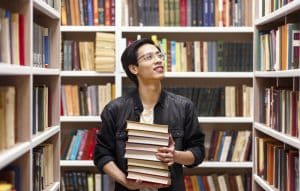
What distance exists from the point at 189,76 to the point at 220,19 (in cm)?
51

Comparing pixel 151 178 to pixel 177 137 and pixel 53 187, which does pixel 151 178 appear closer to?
pixel 177 137

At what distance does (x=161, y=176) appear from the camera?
222 cm

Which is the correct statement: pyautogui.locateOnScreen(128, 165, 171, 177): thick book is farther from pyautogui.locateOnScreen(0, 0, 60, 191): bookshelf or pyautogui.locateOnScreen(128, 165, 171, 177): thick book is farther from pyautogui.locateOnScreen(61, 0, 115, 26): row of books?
pyautogui.locateOnScreen(61, 0, 115, 26): row of books

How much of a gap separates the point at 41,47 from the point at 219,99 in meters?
1.74

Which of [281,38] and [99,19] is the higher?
[99,19]

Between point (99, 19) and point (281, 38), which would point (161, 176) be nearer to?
point (281, 38)

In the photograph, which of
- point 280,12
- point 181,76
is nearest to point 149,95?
point 280,12

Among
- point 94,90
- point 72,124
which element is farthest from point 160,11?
point 72,124

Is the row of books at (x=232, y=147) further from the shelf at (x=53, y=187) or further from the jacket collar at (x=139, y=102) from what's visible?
the jacket collar at (x=139, y=102)

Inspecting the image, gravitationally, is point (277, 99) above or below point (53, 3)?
below

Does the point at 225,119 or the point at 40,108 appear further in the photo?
the point at 225,119

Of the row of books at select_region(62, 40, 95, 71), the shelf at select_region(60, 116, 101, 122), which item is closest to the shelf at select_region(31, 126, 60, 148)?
the shelf at select_region(60, 116, 101, 122)

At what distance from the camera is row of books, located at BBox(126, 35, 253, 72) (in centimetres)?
386

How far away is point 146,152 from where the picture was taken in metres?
2.21
